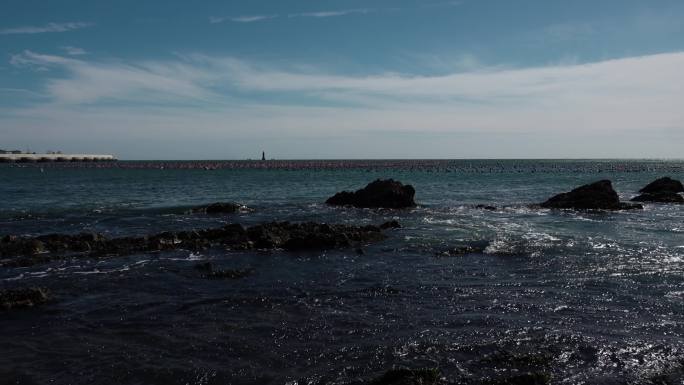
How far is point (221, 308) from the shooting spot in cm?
1350

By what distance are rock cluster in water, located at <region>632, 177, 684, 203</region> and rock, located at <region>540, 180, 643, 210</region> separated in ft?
23.8

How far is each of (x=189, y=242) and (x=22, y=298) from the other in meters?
9.22

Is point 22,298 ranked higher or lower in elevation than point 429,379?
higher

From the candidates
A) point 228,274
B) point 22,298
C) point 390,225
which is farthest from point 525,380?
point 390,225

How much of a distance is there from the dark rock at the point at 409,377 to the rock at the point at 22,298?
9840mm

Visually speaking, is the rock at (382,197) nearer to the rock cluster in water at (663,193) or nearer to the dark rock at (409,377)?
the rock cluster in water at (663,193)

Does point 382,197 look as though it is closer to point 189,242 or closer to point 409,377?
point 189,242

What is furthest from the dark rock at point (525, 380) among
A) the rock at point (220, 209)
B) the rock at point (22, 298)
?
the rock at point (220, 209)

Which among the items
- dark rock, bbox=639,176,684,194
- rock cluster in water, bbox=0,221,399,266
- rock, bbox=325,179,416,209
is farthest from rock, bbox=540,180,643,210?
rock cluster in water, bbox=0,221,399,266

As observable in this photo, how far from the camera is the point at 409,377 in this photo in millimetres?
8914

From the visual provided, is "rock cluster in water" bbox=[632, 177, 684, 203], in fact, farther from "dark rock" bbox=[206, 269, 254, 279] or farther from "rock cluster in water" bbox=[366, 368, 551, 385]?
"rock cluster in water" bbox=[366, 368, 551, 385]

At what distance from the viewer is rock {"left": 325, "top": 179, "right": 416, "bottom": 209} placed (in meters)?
39.9

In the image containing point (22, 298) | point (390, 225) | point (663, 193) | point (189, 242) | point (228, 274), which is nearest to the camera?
point (22, 298)

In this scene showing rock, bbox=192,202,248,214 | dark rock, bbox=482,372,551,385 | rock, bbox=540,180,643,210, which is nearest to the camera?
dark rock, bbox=482,372,551,385
